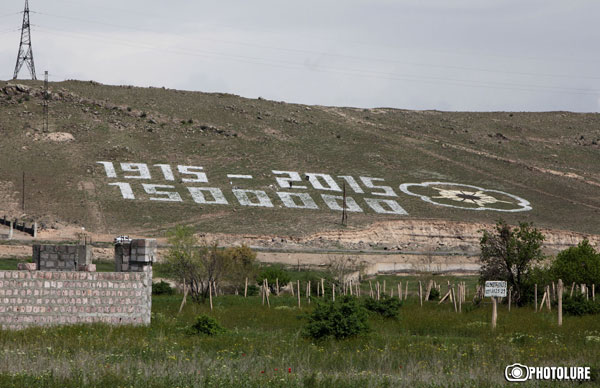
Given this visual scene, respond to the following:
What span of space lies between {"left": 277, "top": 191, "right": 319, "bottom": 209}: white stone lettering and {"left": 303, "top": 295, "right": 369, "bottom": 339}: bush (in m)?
54.2

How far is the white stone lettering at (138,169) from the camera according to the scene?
85.0 m

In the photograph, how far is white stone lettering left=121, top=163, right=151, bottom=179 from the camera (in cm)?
8500

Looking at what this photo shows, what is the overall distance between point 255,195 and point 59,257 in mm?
52608

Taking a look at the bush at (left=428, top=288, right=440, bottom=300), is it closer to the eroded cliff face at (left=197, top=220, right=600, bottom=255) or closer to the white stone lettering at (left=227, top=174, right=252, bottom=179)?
the eroded cliff face at (left=197, top=220, right=600, bottom=255)

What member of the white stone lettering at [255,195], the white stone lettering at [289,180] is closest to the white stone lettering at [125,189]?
the white stone lettering at [255,195]

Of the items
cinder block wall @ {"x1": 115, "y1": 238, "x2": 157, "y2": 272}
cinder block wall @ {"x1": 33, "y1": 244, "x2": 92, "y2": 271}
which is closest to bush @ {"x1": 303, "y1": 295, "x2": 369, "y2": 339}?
cinder block wall @ {"x1": 115, "y1": 238, "x2": 157, "y2": 272}

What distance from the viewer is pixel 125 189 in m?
81.5

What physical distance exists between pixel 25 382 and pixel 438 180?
3134 inches

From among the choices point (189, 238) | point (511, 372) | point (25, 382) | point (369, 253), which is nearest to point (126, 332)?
point (25, 382)

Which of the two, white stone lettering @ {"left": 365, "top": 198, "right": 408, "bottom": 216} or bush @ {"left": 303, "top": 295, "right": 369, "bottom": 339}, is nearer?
bush @ {"left": 303, "top": 295, "right": 369, "bottom": 339}

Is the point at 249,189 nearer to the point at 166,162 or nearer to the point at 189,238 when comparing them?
the point at 166,162

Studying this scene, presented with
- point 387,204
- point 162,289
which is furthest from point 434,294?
point 387,204

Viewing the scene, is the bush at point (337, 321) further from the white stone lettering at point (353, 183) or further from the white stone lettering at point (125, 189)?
the white stone lettering at point (353, 183)

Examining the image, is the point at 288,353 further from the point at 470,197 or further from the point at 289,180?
the point at 470,197
